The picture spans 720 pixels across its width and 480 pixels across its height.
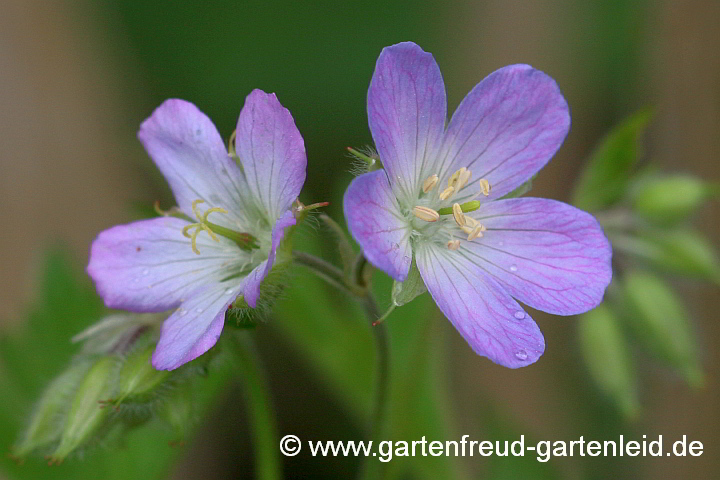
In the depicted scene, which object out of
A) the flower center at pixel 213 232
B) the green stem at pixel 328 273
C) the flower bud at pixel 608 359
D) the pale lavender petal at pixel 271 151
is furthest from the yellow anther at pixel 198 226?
the flower bud at pixel 608 359

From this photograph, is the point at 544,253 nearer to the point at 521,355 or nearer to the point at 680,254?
the point at 521,355

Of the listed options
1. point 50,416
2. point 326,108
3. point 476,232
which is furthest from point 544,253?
point 326,108

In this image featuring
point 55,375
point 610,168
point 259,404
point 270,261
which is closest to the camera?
point 270,261

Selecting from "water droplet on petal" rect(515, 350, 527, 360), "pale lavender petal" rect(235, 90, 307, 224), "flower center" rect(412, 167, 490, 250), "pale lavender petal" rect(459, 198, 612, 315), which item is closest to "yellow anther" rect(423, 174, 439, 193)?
"flower center" rect(412, 167, 490, 250)

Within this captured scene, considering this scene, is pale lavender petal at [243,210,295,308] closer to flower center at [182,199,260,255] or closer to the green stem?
the green stem

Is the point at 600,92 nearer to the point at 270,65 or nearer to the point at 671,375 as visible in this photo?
the point at 270,65

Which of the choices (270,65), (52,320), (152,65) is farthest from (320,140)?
(52,320)

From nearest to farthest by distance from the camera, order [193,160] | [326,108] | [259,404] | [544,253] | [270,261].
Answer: [270,261]
[544,253]
[193,160]
[259,404]
[326,108]

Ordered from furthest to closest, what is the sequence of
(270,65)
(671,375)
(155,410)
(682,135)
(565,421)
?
(270,65) < (682,135) < (565,421) < (671,375) < (155,410)
